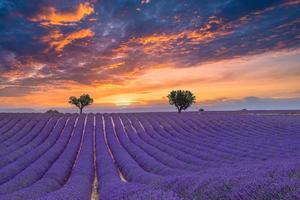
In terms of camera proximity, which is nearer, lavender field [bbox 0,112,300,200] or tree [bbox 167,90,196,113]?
lavender field [bbox 0,112,300,200]

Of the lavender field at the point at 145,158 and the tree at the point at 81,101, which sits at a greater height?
the tree at the point at 81,101

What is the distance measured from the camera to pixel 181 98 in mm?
46719

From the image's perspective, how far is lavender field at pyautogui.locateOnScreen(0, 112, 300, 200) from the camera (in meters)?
5.47

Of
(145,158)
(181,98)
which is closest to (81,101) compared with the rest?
(181,98)

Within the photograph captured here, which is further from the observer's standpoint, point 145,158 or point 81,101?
point 81,101

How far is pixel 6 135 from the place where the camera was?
75.9ft

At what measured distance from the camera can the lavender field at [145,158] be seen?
547cm

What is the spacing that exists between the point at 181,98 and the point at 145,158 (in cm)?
3267

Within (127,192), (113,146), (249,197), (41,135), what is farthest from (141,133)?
(249,197)

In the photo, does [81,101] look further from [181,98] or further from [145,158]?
[145,158]

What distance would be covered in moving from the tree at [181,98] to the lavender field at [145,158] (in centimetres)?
1306

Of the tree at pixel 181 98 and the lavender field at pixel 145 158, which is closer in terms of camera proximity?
the lavender field at pixel 145 158

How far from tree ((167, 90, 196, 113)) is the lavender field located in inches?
514

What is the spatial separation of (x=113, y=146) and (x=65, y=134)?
6.22 m
